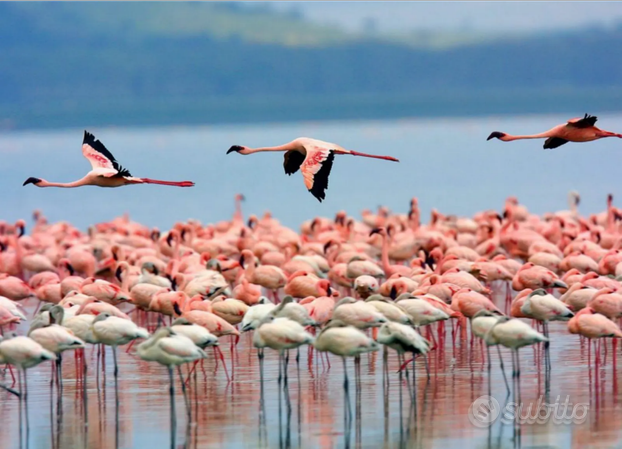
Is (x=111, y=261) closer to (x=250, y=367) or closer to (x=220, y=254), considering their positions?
(x=220, y=254)

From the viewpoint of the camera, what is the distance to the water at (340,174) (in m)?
32.7

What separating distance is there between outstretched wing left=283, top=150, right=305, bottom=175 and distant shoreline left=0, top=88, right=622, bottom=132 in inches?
1763

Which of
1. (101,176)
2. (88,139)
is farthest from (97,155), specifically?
(101,176)

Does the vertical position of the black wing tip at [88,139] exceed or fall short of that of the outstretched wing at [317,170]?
it exceeds it

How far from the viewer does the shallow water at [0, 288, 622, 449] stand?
26.1ft

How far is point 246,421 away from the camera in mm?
8516

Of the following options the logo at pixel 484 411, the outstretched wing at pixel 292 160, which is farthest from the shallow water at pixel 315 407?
the outstretched wing at pixel 292 160

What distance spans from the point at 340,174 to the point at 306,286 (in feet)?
117

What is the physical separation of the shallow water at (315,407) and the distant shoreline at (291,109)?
153ft

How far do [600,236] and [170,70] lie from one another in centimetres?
4880

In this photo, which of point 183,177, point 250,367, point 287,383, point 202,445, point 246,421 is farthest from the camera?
point 183,177

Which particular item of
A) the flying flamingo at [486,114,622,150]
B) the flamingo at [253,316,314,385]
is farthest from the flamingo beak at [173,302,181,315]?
the flying flamingo at [486,114,622,150]

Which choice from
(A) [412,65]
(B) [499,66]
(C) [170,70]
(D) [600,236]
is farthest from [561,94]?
(D) [600,236]
